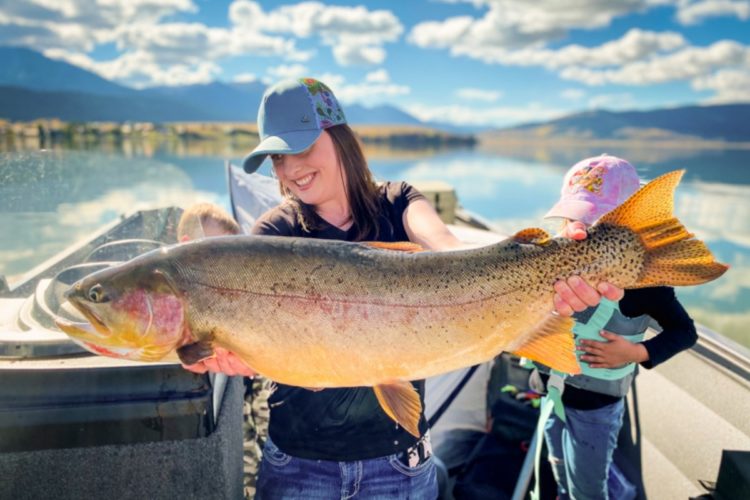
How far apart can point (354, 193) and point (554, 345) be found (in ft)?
4.00

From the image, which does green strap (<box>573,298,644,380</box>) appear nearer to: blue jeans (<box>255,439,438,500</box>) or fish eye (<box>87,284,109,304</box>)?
blue jeans (<box>255,439,438,500</box>)

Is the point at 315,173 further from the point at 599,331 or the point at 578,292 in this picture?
the point at 599,331

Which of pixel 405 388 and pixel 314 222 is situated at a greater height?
pixel 314 222

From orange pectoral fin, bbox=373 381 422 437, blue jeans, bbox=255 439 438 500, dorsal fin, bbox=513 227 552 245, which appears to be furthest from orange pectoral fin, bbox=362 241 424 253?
blue jeans, bbox=255 439 438 500

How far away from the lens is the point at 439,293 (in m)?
2.04

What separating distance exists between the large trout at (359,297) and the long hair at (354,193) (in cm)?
41

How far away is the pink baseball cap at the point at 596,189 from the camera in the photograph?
296 cm

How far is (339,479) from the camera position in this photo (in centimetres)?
227

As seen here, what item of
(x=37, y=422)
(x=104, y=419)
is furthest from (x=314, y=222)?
(x=37, y=422)

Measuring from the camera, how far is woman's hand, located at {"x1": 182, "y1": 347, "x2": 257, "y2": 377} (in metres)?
2.09

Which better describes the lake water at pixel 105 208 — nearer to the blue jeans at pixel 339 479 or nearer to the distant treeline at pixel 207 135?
the blue jeans at pixel 339 479

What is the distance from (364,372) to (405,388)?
0.21 metres

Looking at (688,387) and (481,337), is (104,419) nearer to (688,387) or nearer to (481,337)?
(481,337)

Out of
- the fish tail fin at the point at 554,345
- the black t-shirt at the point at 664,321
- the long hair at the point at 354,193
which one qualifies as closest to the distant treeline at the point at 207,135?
the long hair at the point at 354,193
